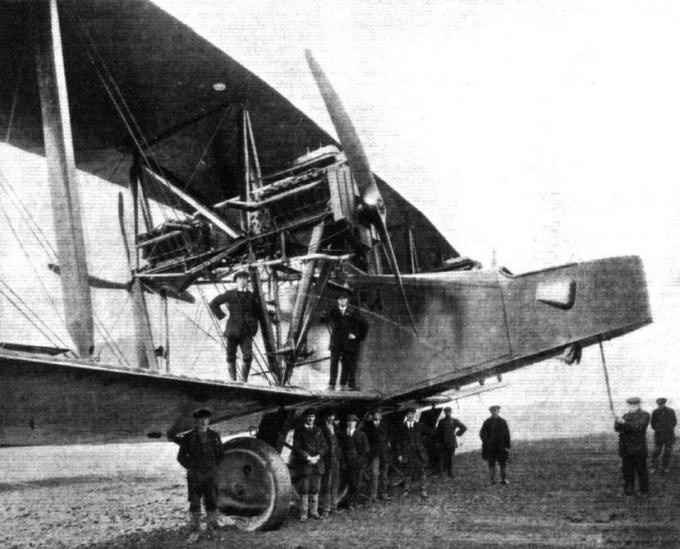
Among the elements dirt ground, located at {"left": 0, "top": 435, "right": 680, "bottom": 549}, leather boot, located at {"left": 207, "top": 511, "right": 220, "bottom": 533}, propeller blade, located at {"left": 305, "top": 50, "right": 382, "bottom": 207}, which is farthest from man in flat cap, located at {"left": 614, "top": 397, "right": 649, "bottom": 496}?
leather boot, located at {"left": 207, "top": 511, "right": 220, "bottom": 533}

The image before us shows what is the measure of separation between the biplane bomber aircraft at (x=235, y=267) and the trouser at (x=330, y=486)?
865mm

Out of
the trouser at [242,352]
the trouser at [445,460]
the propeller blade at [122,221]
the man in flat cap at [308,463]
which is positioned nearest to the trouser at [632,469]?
the trouser at [445,460]

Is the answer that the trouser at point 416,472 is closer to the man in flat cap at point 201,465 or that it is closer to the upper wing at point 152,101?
the man in flat cap at point 201,465

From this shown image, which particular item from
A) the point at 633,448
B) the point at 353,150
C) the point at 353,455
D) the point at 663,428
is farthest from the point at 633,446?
the point at 353,150

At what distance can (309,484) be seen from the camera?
8508 mm

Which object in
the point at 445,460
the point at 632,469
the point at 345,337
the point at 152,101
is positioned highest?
the point at 152,101

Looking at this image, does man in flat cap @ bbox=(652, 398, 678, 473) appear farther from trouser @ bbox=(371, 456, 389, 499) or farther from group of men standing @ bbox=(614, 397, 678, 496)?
trouser @ bbox=(371, 456, 389, 499)

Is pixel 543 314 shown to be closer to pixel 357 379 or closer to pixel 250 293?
pixel 357 379

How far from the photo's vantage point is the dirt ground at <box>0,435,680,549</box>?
646 centimetres

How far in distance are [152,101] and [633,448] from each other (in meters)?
8.31

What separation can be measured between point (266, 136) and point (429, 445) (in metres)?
6.49

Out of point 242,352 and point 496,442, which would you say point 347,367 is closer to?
point 242,352

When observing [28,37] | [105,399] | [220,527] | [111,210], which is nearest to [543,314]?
[220,527]

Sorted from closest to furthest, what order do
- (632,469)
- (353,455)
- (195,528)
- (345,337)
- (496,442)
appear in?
(195,528) < (345,337) < (353,455) < (632,469) < (496,442)
